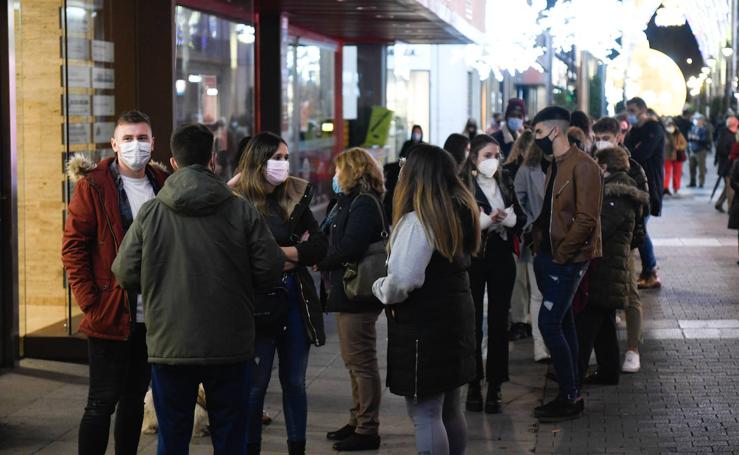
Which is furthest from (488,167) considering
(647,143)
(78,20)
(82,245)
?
(647,143)

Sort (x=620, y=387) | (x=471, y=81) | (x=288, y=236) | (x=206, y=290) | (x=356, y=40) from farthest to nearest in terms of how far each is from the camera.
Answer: (x=471, y=81), (x=356, y=40), (x=620, y=387), (x=288, y=236), (x=206, y=290)

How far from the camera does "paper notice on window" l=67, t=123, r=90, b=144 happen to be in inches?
383

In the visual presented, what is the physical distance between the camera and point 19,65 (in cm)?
995

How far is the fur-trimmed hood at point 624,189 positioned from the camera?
8.80m

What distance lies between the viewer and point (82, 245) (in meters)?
5.82

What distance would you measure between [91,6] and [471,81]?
85.7ft

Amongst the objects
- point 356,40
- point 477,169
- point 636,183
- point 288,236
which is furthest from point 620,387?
point 356,40

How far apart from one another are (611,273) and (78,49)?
433cm

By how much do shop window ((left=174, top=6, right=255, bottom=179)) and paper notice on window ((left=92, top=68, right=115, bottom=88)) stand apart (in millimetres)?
1323

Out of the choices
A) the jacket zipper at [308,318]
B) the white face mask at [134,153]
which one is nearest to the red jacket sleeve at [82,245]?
the white face mask at [134,153]

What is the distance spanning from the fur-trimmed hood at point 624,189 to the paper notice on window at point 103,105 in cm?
383

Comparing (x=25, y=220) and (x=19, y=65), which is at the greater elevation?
(x=19, y=65)

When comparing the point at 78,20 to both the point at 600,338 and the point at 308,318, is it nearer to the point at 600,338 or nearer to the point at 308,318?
the point at 308,318

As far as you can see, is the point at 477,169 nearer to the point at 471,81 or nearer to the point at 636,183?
the point at 636,183
